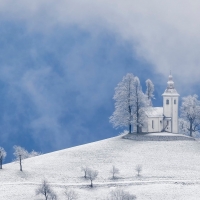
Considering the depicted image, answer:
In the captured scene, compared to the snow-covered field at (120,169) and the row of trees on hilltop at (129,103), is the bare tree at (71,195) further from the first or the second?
the row of trees on hilltop at (129,103)

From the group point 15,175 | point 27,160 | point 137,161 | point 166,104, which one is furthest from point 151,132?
point 15,175

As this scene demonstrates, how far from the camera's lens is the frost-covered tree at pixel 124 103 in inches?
3815

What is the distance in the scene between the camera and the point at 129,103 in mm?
97000

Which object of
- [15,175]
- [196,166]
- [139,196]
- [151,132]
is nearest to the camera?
[139,196]

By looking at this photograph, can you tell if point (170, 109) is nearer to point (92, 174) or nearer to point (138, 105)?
point (138, 105)

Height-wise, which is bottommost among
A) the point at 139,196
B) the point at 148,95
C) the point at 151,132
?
the point at 139,196

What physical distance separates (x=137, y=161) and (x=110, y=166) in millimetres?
4558

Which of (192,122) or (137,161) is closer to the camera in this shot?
(137,161)

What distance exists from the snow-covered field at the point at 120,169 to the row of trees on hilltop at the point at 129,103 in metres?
3.29

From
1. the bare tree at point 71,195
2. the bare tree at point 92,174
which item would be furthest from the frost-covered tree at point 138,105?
the bare tree at point 71,195

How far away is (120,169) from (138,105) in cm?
1923

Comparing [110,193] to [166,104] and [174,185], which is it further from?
[166,104]

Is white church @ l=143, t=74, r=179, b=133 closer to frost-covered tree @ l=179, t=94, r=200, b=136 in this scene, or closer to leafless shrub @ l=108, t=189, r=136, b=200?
frost-covered tree @ l=179, t=94, r=200, b=136

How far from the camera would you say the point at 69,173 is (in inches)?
3093
